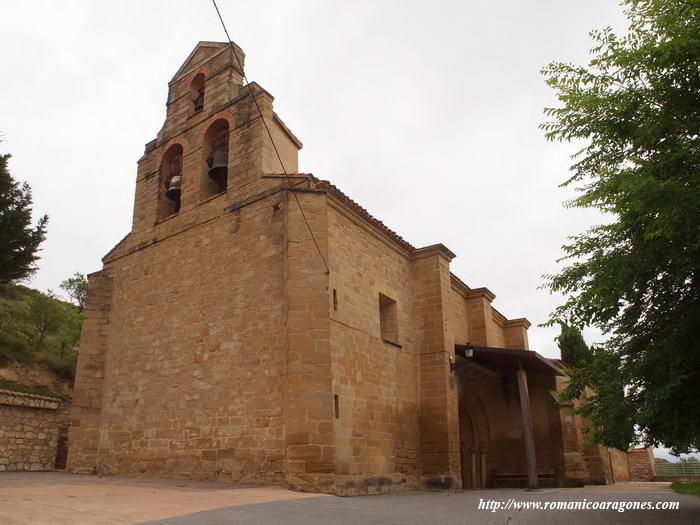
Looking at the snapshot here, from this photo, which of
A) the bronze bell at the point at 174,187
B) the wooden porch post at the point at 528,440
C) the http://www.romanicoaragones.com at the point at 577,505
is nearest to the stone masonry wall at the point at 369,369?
the http://www.romanicoaragones.com at the point at 577,505

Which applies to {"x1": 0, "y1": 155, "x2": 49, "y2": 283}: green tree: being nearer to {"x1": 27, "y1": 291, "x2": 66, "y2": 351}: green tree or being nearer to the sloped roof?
{"x1": 27, "y1": 291, "x2": 66, "y2": 351}: green tree

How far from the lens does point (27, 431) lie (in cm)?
1325

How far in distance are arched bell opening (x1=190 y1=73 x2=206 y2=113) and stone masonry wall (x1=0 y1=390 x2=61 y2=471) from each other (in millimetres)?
8499

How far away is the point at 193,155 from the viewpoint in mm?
12703

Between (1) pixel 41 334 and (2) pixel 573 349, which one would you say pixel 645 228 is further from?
(1) pixel 41 334

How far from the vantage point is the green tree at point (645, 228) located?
17.8ft

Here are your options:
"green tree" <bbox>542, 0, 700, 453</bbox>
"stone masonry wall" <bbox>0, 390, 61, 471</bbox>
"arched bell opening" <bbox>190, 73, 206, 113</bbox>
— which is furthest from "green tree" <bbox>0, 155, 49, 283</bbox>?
"green tree" <bbox>542, 0, 700, 453</bbox>

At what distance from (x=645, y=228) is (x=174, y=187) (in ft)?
34.3

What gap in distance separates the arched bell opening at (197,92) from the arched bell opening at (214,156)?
1.17m

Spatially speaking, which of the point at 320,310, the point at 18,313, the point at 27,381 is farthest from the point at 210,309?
the point at 18,313

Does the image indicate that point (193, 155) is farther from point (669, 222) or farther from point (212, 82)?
point (669, 222)

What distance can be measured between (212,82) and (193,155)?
1986 mm

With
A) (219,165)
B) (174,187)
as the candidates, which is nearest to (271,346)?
(219,165)

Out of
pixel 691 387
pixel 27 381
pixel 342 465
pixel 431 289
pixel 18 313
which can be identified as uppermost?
pixel 18 313
